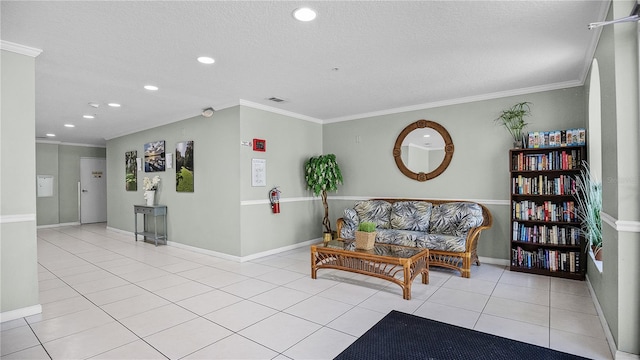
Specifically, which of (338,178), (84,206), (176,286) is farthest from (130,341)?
(84,206)

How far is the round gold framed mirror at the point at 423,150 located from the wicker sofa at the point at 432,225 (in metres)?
0.52

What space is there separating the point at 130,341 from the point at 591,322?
387cm

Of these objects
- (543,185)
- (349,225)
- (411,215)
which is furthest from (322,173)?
(543,185)

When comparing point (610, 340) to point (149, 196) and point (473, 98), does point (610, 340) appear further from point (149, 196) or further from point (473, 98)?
point (149, 196)

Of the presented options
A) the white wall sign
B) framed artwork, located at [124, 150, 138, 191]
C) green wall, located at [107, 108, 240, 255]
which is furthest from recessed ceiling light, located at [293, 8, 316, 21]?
the white wall sign

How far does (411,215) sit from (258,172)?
2.58 meters

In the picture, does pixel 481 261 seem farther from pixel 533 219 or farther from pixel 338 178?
pixel 338 178

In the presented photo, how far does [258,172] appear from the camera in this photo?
17.9 ft

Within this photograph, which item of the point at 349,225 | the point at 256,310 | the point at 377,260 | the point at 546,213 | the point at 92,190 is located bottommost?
the point at 256,310

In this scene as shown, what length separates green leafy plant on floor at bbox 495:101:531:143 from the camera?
4.57 metres

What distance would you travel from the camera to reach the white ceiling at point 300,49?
2.47 metres

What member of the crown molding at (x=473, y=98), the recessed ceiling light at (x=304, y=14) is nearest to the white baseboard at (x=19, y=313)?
the recessed ceiling light at (x=304, y=14)

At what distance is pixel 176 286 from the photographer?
13.0 ft

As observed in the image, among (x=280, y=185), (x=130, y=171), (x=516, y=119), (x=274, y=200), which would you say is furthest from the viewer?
(x=130, y=171)
